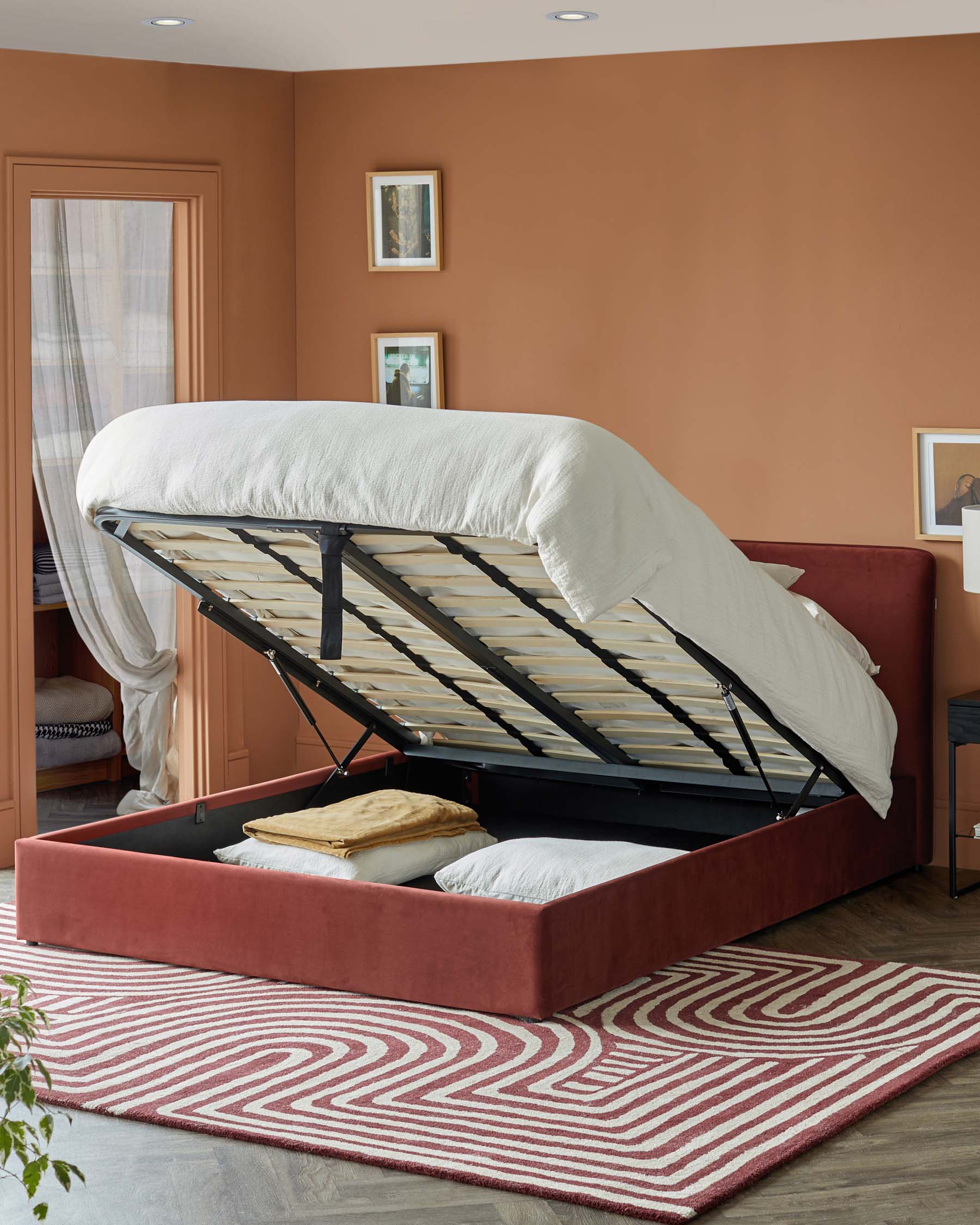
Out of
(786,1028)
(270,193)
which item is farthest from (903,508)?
(270,193)

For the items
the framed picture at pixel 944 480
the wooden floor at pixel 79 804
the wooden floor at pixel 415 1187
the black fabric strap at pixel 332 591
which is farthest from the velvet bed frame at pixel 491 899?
the wooden floor at pixel 79 804

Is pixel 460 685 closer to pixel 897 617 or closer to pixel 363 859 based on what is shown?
pixel 363 859

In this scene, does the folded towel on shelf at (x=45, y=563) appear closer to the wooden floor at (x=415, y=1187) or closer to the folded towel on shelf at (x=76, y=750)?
the folded towel on shelf at (x=76, y=750)

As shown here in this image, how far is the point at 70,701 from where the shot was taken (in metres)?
6.12

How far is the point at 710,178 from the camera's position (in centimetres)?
509

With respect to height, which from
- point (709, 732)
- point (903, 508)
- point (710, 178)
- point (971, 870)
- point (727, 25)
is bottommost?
point (971, 870)

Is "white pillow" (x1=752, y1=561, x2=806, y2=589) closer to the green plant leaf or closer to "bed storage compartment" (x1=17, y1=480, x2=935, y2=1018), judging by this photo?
"bed storage compartment" (x1=17, y1=480, x2=935, y2=1018)

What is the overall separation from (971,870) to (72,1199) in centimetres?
312

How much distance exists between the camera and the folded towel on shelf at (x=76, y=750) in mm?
6043

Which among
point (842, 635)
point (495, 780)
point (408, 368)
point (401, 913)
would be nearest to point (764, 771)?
point (842, 635)

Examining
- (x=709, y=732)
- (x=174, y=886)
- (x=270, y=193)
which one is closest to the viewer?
(x=174, y=886)

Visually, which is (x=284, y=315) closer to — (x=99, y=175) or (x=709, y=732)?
(x=99, y=175)

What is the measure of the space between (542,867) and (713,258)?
2.15 meters

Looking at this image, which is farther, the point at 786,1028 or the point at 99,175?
the point at 99,175
